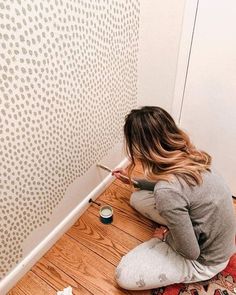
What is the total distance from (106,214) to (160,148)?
0.61m

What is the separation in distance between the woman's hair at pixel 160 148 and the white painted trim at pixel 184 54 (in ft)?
2.22

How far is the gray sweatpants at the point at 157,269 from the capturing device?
44.3 inches

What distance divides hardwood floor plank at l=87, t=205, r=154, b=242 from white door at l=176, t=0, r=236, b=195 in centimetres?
58

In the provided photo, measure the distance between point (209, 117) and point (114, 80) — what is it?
1.98ft

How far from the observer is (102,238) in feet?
4.57

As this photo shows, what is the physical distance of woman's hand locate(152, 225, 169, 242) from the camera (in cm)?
131

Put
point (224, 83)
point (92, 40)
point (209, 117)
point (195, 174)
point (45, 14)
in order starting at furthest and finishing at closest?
point (209, 117) → point (224, 83) → point (92, 40) → point (195, 174) → point (45, 14)

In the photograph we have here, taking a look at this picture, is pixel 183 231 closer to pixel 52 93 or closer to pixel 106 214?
pixel 106 214

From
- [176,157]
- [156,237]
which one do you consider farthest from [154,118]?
[156,237]

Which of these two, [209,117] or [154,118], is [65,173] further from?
[209,117]

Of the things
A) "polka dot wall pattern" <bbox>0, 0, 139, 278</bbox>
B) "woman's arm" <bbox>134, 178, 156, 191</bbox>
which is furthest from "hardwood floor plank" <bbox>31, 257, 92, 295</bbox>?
"woman's arm" <bbox>134, 178, 156, 191</bbox>

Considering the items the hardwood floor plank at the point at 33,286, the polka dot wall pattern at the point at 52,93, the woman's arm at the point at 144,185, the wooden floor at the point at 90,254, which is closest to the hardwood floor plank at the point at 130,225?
the wooden floor at the point at 90,254

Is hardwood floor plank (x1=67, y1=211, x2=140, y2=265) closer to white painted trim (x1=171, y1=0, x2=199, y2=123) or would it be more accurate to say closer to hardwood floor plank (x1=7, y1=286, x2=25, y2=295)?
hardwood floor plank (x1=7, y1=286, x2=25, y2=295)

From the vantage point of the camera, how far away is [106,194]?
163 cm
